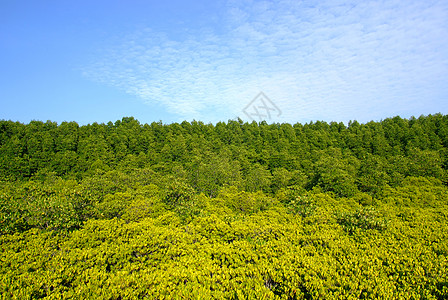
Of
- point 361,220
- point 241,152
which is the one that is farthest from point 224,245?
point 241,152

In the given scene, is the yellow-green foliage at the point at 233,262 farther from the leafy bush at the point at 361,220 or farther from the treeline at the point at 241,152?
the treeline at the point at 241,152

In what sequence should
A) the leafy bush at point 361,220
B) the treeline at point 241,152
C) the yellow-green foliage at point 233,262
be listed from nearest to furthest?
the yellow-green foliage at point 233,262 < the leafy bush at point 361,220 < the treeline at point 241,152

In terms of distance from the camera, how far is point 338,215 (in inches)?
1035

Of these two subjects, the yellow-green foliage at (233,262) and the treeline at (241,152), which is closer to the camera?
the yellow-green foliage at (233,262)

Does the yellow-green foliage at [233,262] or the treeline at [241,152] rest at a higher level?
the treeline at [241,152]

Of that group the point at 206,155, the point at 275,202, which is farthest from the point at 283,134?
the point at 275,202

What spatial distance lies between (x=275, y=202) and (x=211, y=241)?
24.0 meters

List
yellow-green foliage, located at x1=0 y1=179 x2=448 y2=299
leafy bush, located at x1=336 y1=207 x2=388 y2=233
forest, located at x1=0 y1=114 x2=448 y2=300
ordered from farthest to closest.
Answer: leafy bush, located at x1=336 y1=207 x2=388 y2=233, forest, located at x1=0 y1=114 x2=448 y2=300, yellow-green foliage, located at x1=0 y1=179 x2=448 y2=299

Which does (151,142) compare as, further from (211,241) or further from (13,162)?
(211,241)

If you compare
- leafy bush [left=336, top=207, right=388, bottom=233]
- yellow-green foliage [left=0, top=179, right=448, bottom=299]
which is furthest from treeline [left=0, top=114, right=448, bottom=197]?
yellow-green foliage [left=0, top=179, right=448, bottom=299]

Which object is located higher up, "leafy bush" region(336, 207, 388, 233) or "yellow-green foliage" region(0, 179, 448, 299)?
"leafy bush" region(336, 207, 388, 233)

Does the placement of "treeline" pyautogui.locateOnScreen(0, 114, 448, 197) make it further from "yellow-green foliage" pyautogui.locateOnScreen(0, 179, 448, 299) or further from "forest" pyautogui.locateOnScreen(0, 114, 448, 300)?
"yellow-green foliage" pyautogui.locateOnScreen(0, 179, 448, 299)

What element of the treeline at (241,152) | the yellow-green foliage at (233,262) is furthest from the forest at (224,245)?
the treeline at (241,152)

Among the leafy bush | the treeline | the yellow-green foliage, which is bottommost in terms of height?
the yellow-green foliage
